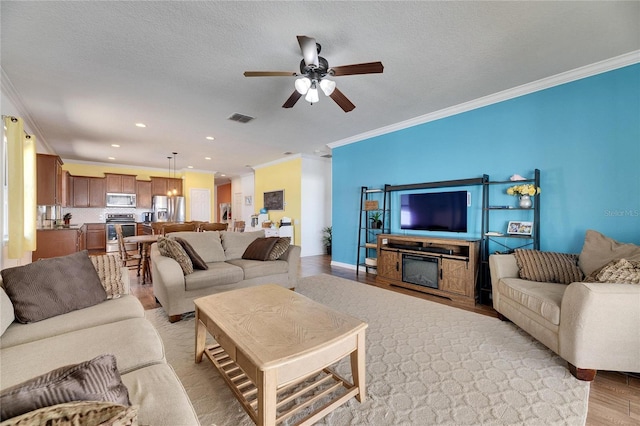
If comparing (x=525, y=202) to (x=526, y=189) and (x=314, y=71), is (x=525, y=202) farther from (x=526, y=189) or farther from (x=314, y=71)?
(x=314, y=71)

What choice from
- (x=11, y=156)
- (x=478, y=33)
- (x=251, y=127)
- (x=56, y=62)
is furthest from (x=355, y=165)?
(x=11, y=156)

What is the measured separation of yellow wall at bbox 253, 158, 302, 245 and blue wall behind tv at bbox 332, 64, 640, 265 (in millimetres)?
3421

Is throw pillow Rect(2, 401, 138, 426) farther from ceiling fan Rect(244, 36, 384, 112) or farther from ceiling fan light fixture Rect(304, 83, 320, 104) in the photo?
ceiling fan light fixture Rect(304, 83, 320, 104)

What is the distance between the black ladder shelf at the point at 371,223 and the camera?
4.91m

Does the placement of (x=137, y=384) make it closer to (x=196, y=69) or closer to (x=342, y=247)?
(x=196, y=69)

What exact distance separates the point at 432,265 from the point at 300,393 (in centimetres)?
284

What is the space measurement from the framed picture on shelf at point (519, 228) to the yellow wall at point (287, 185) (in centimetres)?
464

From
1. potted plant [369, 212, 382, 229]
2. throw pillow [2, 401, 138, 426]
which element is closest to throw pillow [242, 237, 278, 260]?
potted plant [369, 212, 382, 229]

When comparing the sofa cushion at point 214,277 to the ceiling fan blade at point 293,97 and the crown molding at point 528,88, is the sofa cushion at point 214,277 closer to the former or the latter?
the ceiling fan blade at point 293,97

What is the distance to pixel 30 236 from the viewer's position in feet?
11.6

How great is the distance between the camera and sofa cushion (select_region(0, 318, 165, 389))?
1.23 metres

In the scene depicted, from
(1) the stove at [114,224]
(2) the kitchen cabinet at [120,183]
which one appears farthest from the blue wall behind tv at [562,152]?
(2) the kitchen cabinet at [120,183]

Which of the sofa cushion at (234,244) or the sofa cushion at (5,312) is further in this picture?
the sofa cushion at (234,244)

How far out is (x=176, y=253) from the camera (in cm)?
307
